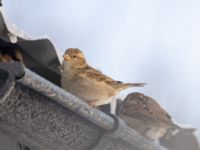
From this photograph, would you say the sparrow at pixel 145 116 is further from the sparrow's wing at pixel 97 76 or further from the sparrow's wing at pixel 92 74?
the sparrow's wing at pixel 92 74

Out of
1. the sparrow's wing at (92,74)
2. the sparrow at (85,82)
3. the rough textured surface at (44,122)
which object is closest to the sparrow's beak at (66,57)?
the sparrow at (85,82)

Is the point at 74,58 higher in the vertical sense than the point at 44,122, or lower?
lower

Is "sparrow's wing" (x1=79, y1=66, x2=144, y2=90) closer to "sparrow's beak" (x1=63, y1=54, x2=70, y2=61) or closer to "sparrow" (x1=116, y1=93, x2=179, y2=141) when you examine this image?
"sparrow's beak" (x1=63, y1=54, x2=70, y2=61)

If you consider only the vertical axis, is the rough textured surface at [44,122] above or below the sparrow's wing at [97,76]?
above

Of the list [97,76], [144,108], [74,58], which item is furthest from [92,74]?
[144,108]

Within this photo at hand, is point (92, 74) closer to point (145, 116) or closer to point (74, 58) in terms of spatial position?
point (74, 58)

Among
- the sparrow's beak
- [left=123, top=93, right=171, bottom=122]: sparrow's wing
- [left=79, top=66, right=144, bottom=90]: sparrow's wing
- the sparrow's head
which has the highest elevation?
the sparrow's beak

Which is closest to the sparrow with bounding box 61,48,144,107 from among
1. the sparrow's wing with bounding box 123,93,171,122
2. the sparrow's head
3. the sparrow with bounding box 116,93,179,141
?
the sparrow's head

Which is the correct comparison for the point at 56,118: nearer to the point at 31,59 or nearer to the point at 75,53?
the point at 31,59
